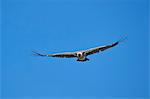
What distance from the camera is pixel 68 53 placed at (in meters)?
7.18

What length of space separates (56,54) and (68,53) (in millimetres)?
208

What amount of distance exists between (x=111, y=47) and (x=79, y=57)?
1.87 ft

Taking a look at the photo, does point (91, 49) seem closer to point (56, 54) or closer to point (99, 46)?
point (99, 46)

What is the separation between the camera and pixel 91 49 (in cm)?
710

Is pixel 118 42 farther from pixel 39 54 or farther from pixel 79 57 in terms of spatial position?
pixel 39 54

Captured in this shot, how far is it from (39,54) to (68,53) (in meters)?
0.50

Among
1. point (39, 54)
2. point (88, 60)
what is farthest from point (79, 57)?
point (39, 54)

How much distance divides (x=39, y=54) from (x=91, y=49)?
897 millimetres

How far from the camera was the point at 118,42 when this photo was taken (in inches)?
280

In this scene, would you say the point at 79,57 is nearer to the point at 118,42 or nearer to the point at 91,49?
the point at 91,49

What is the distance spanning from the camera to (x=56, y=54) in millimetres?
7203

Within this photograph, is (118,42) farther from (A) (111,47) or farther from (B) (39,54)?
(B) (39,54)

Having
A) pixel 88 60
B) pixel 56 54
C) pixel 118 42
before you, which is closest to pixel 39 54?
pixel 56 54

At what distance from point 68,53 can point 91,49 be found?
402mm
